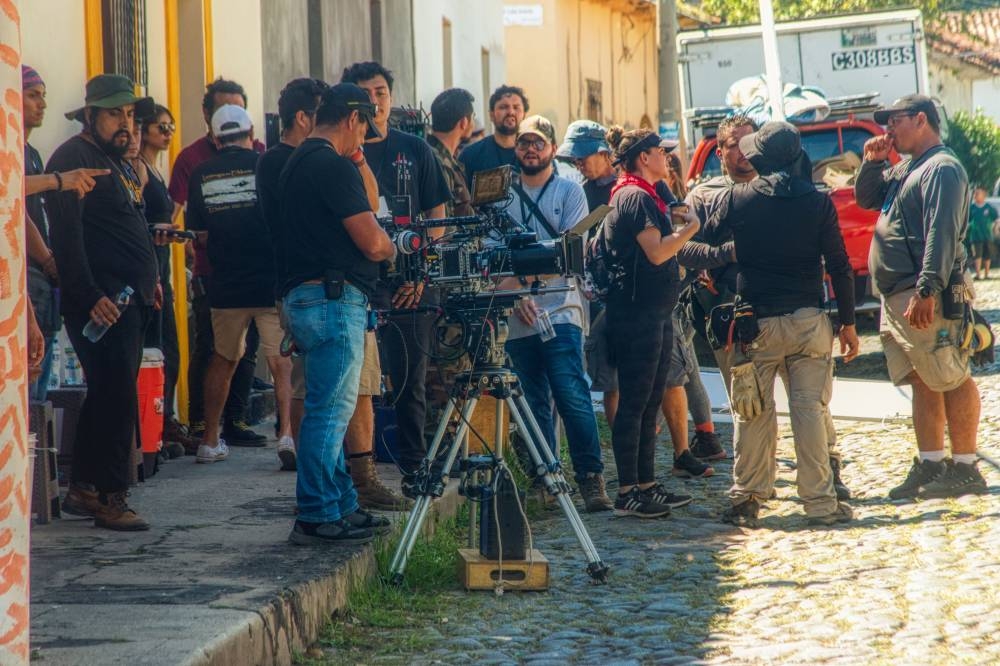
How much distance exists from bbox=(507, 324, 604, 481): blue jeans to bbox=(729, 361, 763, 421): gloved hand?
0.72 m

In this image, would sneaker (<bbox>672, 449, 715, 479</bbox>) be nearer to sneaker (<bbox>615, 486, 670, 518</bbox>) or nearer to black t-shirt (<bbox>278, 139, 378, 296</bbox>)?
sneaker (<bbox>615, 486, 670, 518</bbox>)

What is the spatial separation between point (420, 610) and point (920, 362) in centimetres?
329

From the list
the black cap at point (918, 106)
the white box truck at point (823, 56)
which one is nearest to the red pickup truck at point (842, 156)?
the white box truck at point (823, 56)

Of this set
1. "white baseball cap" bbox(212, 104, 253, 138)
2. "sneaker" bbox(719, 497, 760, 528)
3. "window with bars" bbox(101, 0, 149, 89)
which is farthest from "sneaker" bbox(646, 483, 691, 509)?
"window with bars" bbox(101, 0, 149, 89)

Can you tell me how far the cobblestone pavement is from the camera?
539 cm

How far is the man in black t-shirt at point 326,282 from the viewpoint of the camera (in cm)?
611

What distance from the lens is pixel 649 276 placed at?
785 cm

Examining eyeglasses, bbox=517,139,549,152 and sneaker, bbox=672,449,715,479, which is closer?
eyeglasses, bbox=517,139,549,152

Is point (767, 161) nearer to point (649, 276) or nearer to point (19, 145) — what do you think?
point (649, 276)

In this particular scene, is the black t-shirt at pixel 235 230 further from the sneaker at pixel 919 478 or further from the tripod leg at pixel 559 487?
the sneaker at pixel 919 478

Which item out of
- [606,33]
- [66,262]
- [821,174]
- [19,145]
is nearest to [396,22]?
[821,174]

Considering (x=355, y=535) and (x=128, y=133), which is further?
(x=128, y=133)

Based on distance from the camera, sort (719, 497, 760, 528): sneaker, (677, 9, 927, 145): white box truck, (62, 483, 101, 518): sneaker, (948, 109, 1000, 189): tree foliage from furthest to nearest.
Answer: (948, 109, 1000, 189): tree foliage → (677, 9, 927, 145): white box truck → (719, 497, 760, 528): sneaker → (62, 483, 101, 518): sneaker

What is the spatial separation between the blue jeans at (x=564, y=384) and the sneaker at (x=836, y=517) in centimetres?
111
